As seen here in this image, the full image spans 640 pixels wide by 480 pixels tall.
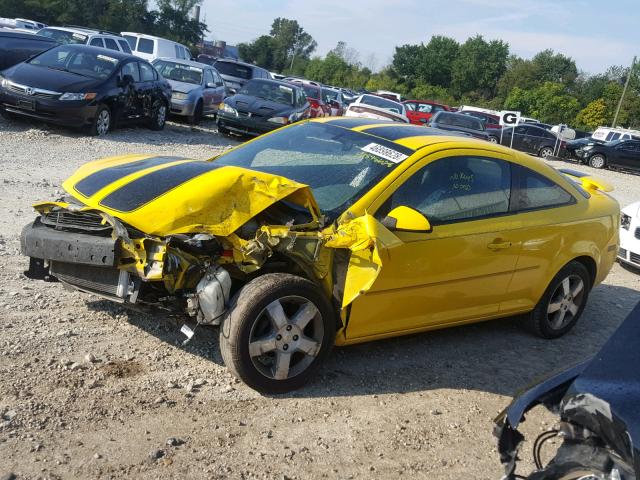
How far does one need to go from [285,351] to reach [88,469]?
4.41ft

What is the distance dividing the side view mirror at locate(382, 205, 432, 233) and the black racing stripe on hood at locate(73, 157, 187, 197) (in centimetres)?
168

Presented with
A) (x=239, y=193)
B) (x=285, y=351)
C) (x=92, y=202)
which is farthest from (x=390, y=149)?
(x=92, y=202)

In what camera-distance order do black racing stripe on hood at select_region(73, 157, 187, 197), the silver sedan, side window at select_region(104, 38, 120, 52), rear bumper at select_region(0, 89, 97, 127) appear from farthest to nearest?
side window at select_region(104, 38, 120, 52), the silver sedan, rear bumper at select_region(0, 89, 97, 127), black racing stripe on hood at select_region(73, 157, 187, 197)

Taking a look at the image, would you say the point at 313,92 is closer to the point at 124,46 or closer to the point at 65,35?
the point at 124,46

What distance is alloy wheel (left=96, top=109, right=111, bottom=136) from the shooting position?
1310 centimetres

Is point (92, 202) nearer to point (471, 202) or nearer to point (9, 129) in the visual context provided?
point (471, 202)

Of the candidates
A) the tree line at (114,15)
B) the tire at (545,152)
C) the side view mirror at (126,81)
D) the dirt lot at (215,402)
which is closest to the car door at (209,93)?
the side view mirror at (126,81)

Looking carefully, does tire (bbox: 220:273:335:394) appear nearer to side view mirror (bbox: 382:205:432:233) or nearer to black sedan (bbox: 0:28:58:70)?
side view mirror (bbox: 382:205:432:233)

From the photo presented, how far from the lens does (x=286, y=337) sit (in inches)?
164

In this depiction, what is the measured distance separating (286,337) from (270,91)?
545 inches

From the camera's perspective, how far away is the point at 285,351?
418 cm

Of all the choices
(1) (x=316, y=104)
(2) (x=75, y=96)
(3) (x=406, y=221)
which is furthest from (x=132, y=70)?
(3) (x=406, y=221)

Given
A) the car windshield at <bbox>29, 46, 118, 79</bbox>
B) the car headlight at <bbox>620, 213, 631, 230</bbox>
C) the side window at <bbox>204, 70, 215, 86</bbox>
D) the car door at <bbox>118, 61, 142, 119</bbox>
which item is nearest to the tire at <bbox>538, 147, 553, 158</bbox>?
the side window at <bbox>204, 70, 215, 86</bbox>

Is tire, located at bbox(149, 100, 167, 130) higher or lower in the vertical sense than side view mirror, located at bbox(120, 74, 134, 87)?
lower
